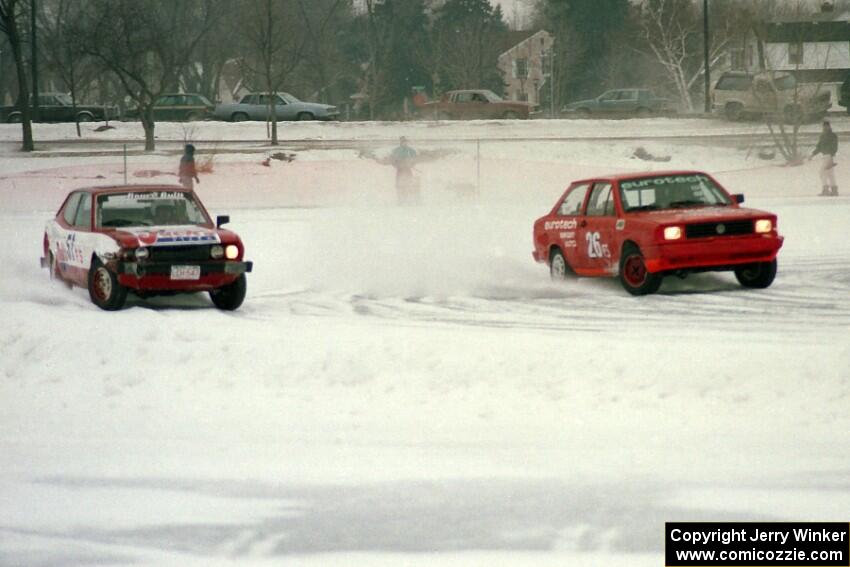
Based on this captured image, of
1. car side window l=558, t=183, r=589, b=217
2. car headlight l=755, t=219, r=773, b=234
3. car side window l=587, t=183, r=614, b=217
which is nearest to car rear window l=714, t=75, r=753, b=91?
car side window l=558, t=183, r=589, b=217

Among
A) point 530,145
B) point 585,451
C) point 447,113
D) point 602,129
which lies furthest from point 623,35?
point 585,451

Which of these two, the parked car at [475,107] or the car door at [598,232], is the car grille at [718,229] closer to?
the car door at [598,232]

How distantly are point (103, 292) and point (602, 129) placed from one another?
36010 mm

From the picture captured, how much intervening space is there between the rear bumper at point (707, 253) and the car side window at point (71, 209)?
20.8 feet

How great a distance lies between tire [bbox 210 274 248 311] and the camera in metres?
14.1

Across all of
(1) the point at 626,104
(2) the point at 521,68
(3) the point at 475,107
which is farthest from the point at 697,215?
(2) the point at 521,68

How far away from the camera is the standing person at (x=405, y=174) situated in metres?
29.3

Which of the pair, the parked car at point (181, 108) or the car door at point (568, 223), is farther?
the parked car at point (181, 108)

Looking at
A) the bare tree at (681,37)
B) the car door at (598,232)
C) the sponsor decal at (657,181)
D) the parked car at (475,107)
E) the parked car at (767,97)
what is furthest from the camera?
the bare tree at (681,37)

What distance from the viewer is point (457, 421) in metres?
9.12

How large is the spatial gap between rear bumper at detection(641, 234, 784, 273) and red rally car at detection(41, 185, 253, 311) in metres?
4.30

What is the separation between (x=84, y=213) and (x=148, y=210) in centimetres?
76

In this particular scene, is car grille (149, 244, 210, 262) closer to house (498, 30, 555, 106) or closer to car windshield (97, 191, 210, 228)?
car windshield (97, 191, 210, 228)

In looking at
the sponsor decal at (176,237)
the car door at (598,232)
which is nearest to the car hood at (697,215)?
the car door at (598,232)
